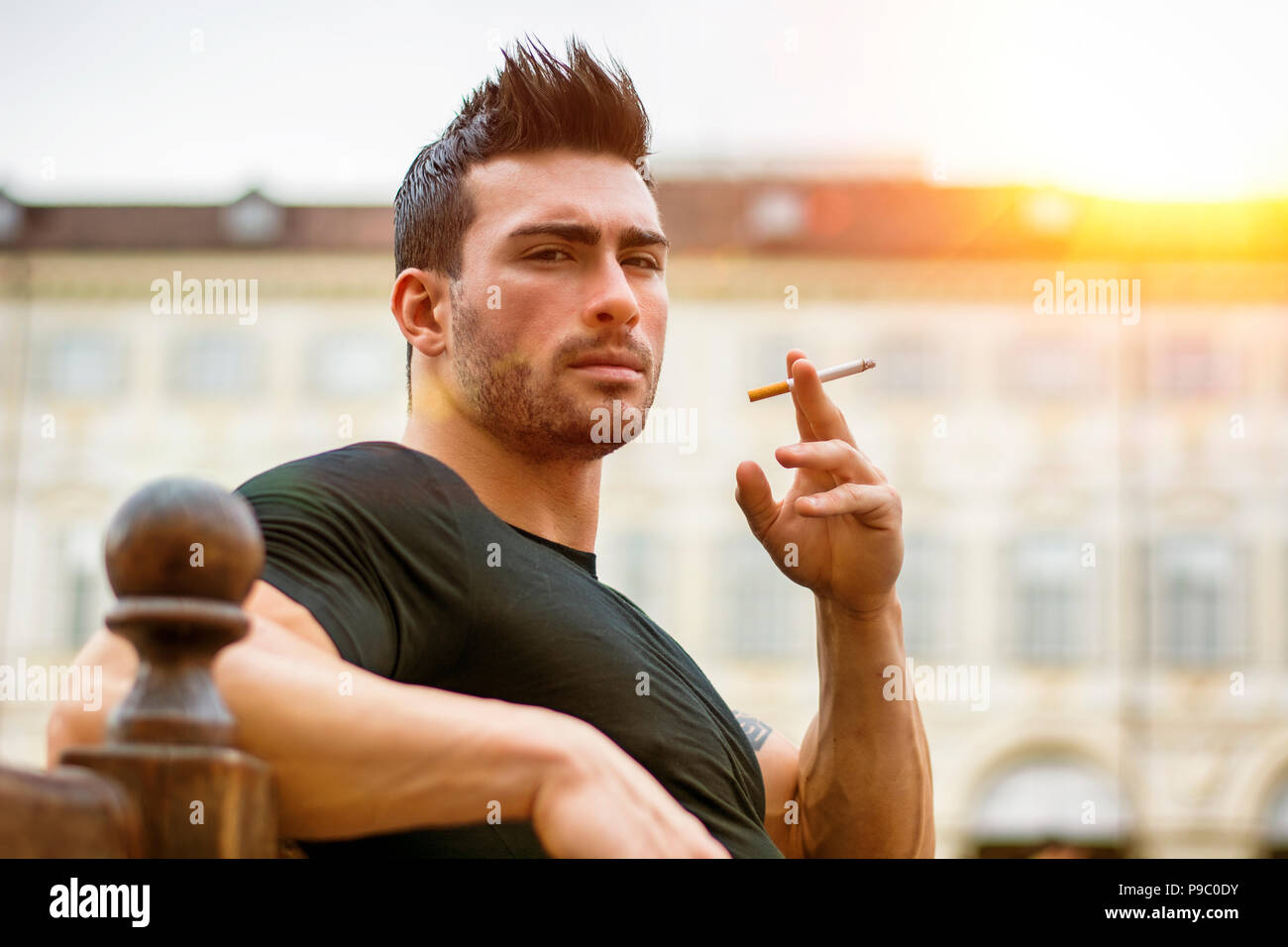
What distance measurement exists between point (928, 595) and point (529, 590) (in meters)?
20.2

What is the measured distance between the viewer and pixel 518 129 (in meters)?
2.03

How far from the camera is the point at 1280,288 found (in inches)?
840

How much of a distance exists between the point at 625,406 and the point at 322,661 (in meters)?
0.79

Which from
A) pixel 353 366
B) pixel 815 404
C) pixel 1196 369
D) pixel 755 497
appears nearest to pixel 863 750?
pixel 755 497

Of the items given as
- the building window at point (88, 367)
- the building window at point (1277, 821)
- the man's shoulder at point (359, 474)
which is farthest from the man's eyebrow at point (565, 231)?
the building window at point (88, 367)

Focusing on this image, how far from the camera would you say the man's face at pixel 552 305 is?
191 centimetres

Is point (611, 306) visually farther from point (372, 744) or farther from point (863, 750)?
point (372, 744)

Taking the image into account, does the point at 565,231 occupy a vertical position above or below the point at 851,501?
above

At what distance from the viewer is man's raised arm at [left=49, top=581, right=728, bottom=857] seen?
1.09m

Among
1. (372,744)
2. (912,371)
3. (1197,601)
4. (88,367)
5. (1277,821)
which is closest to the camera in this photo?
(372,744)

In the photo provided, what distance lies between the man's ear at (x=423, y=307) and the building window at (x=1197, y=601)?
67.5ft
